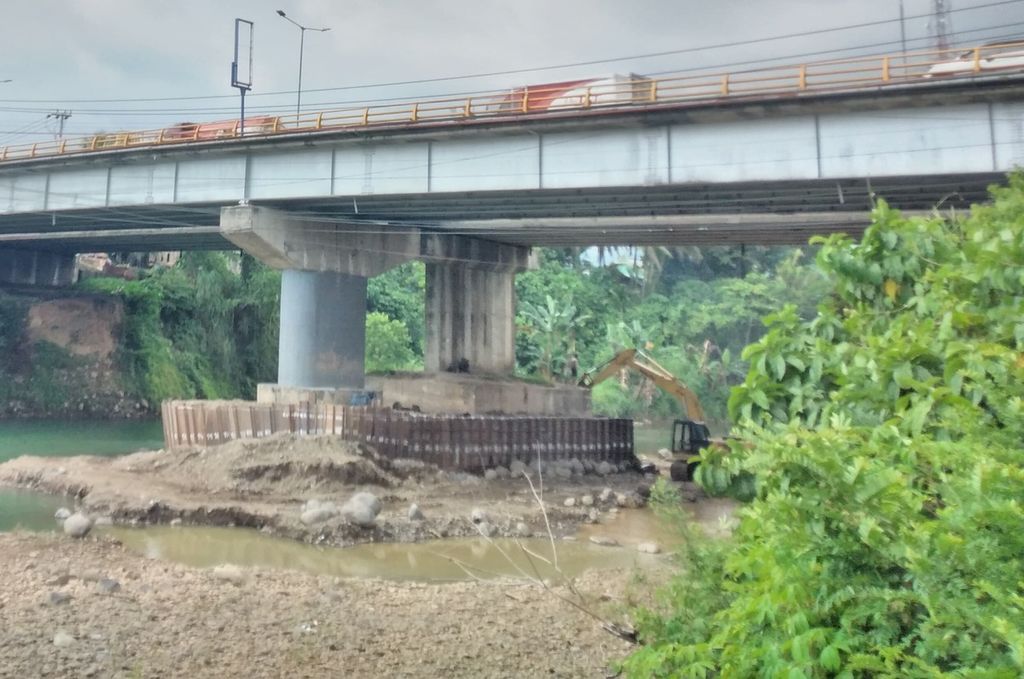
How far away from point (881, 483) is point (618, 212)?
74.2ft

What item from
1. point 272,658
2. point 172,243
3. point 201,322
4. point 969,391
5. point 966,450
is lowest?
point 272,658

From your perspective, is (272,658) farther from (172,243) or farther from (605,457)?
(172,243)

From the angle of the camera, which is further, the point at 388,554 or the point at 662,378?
the point at 662,378

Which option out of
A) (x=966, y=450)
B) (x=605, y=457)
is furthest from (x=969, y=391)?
(x=605, y=457)

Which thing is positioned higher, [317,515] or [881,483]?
[881,483]

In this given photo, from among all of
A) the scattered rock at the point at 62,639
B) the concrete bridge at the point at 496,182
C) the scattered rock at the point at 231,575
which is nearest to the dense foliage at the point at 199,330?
the concrete bridge at the point at 496,182

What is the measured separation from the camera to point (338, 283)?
91.9 feet

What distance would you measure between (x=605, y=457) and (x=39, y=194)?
77.9ft

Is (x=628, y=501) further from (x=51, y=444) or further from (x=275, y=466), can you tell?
(x=51, y=444)

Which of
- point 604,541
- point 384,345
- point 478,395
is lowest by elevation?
point 604,541

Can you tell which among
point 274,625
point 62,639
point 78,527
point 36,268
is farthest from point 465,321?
point 36,268

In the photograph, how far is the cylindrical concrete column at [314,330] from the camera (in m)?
27.3

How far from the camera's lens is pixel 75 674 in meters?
6.08

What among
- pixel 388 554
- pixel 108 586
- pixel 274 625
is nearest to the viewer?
pixel 274 625
